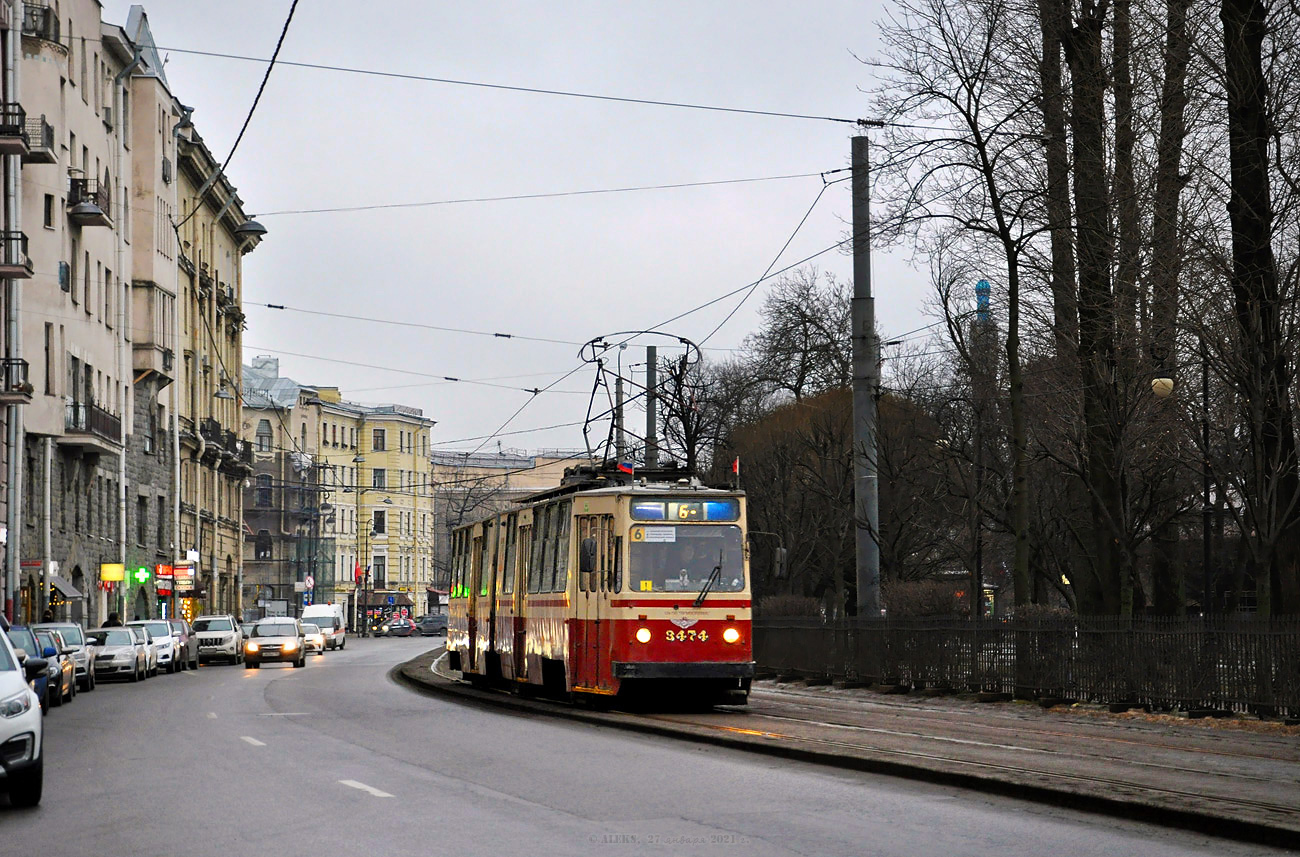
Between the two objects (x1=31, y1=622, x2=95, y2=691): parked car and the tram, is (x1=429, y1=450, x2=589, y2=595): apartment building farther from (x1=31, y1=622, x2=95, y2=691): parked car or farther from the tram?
the tram

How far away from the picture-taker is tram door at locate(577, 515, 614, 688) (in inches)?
989

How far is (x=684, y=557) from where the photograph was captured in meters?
25.4

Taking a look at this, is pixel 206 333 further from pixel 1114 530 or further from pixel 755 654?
pixel 1114 530

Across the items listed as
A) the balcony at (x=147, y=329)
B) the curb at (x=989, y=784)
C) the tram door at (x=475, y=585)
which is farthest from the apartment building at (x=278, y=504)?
the curb at (x=989, y=784)

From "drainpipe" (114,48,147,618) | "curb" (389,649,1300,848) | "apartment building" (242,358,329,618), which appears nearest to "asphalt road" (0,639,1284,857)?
"curb" (389,649,1300,848)

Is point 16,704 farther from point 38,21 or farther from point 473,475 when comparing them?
point 473,475

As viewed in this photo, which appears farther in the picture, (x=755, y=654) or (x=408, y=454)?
(x=408, y=454)

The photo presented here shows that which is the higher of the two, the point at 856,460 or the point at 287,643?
the point at 856,460

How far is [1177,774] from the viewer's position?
14.7 m

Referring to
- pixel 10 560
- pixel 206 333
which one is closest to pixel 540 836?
pixel 10 560

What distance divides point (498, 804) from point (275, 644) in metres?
50.1

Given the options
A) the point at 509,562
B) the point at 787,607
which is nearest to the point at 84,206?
the point at 787,607

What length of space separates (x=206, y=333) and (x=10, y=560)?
40385mm

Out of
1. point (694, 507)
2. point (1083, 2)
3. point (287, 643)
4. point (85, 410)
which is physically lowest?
point (287, 643)
